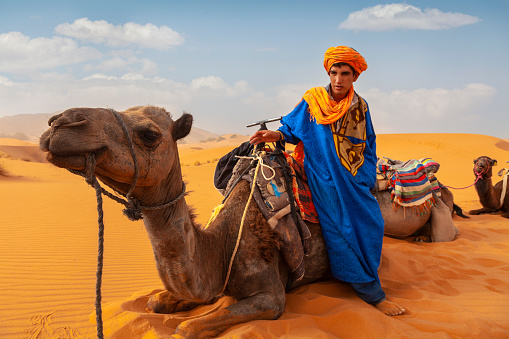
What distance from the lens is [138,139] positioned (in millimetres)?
2199

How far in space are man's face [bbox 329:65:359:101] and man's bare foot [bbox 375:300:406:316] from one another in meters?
2.14

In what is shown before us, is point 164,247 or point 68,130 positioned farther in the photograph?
point 164,247

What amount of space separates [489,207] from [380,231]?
699cm

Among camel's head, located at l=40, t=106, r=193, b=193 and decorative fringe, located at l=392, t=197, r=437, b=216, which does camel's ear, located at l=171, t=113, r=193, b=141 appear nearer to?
camel's head, located at l=40, t=106, r=193, b=193

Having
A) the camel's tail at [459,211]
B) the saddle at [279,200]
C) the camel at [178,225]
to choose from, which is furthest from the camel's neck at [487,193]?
the saddle at [279,200]

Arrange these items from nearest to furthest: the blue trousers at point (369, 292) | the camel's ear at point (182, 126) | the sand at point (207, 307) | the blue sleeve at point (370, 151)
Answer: the camel's ear at point (182, 126)
the sand at point (207, 307)
the blue trousers at point (369, 292)
the blue sleeve at point (370, 151)

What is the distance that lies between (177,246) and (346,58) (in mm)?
2515

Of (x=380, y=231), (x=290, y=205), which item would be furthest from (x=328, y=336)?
(x=380, y=231)

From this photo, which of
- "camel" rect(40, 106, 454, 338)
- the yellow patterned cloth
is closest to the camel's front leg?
"camel" rect(40, 106, 454, 338)

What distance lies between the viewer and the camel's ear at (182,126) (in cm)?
246

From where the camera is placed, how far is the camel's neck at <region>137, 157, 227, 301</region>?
2471mm

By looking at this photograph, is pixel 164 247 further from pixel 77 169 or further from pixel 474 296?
pixel 474 296

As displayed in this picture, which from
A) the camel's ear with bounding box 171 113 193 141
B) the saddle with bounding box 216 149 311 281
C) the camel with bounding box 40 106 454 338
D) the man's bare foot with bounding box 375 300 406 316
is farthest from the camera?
the man's bare foot with bounding box 375 300 406 316

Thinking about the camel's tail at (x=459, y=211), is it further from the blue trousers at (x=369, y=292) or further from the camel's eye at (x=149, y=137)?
the camel's eye at (x=149, y=137)
